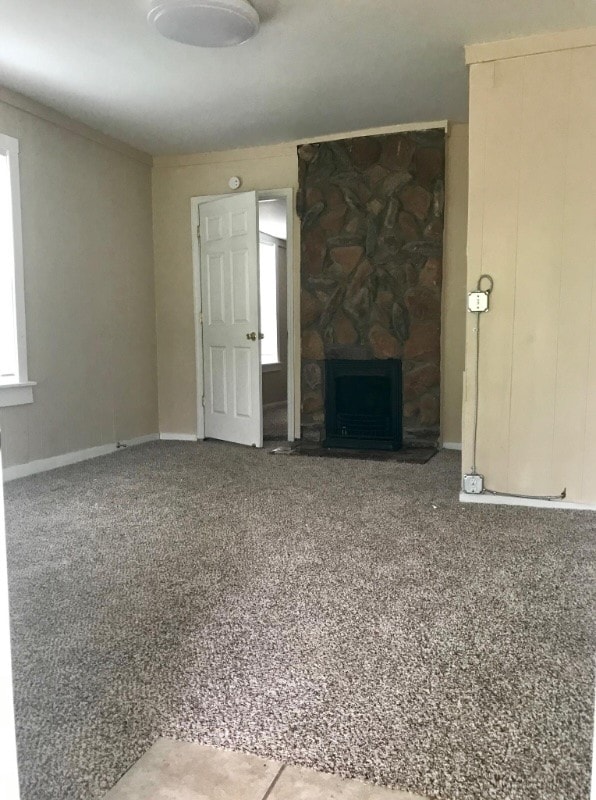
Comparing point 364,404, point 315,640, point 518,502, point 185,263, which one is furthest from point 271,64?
point 315,640

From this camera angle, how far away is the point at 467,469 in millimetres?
3215

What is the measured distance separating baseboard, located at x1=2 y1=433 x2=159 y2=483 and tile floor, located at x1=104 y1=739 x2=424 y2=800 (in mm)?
2899

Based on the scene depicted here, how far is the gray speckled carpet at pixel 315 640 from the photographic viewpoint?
1186 millimetres

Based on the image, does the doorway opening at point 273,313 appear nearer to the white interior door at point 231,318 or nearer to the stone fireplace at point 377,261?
the white interior door at point 231,318

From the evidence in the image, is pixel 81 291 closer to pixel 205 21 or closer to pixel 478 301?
pixel 205 21

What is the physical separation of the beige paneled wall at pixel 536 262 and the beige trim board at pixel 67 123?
277cm

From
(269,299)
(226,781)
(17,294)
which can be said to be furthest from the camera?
(269,299)

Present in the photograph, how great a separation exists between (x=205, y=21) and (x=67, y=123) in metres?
1.86

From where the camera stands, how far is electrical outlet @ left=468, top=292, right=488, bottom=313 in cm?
310

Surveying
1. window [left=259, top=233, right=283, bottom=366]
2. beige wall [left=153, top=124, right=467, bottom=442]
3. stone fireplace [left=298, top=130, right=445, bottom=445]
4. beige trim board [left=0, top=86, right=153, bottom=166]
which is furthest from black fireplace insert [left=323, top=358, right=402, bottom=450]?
window [left=259, top=233, right=283, bottom=366]

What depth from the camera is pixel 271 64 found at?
339 centimetres

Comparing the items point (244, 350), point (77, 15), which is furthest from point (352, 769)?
point (244, 350)

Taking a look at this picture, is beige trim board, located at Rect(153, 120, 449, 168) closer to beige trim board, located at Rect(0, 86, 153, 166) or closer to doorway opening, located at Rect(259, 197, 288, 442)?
beige trim board, located at Rect(0, 86, 153, 166)

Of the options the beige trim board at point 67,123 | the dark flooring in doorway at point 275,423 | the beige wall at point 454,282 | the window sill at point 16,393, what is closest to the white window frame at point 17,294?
the window sill at point 16,393
